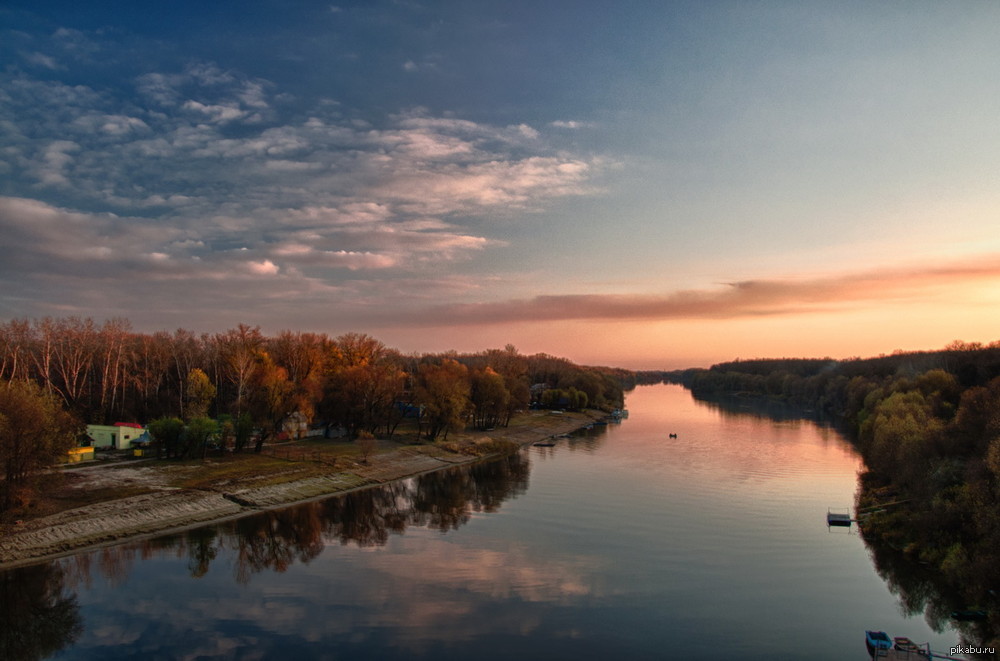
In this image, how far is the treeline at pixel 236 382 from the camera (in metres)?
64.4

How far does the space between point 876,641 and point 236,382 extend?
70660 millimetres

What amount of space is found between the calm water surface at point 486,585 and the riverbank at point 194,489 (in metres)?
1.92

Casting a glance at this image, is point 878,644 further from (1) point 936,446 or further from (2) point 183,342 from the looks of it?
(2) point 183,342

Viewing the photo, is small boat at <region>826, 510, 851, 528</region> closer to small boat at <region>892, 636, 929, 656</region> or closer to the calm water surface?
the calm water surface

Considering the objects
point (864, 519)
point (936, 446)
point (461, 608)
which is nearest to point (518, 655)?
point (461, 608)

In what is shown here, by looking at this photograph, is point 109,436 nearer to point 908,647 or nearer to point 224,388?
point 224,388

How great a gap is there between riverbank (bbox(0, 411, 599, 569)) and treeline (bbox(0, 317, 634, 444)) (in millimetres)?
4827

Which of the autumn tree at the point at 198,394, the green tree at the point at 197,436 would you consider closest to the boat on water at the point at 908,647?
the green tree at the point at 197,436

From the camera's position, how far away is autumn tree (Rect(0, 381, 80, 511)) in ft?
110

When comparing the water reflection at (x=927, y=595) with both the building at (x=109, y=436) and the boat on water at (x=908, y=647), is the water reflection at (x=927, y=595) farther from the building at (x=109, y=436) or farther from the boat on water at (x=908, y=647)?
the building at (x=109, y=436)

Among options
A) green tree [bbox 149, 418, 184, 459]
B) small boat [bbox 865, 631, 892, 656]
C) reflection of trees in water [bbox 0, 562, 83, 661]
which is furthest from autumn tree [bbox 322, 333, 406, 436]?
small boat [bbox 865, 631, 892, 656]

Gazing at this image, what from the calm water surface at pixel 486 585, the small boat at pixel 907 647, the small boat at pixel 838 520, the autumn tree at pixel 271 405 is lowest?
the calm water surface at pixel 486 585

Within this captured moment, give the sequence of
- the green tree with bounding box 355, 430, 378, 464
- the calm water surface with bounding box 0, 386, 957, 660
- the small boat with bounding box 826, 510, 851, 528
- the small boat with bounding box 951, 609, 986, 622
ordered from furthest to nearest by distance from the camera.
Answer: the green tree with bounding box 355, 430, 378, 464 → the small boat with bounding box 826, 510, 851, 528 → the small boat with bounding box 951, 609, 986, 622 → the calm water surface with bounding box 0, 386, 957, 660

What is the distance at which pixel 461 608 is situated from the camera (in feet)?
85.9
